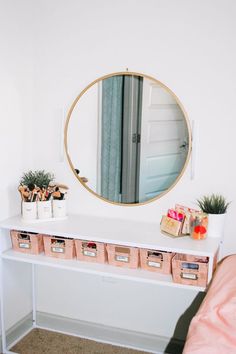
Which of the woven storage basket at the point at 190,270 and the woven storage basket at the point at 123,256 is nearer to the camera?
the woven storage basket at the point at 190,270

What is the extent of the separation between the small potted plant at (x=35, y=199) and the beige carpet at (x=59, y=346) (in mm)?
790

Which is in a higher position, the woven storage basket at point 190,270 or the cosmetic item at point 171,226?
the cosmetic item at point 171,226

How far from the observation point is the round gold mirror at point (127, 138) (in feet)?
6.81

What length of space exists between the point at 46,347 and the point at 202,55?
1868 mm

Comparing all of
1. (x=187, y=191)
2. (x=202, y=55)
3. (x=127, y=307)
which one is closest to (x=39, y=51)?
(x=202, y=55)

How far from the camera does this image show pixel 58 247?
6.73ft

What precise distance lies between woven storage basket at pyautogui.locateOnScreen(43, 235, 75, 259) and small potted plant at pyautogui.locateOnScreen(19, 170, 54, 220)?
15cm

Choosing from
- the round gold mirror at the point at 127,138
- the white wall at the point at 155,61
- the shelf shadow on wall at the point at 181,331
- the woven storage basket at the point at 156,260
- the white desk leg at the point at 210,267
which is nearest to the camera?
the white desk leg at the point at 210,267

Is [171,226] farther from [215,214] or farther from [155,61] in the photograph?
[155,61]

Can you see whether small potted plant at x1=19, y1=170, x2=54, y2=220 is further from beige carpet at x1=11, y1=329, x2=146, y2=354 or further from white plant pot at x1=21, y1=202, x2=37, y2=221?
beige carpet at x1=11, y1=329, x2=146, y2=354

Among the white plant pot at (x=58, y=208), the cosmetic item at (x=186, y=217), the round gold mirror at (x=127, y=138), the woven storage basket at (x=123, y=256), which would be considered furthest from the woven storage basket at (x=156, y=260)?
the white plant pot at (x=58, y=208)

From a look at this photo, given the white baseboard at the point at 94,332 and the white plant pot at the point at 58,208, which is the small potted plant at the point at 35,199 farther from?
the white baseboard at the point at 94,332

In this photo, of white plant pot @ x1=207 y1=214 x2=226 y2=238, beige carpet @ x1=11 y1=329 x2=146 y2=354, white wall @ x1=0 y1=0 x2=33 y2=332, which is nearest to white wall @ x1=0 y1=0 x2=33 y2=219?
white wall @ x1=0 y1=0 x2=33 y2=332

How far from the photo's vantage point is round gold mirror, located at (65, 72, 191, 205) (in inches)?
81.7
